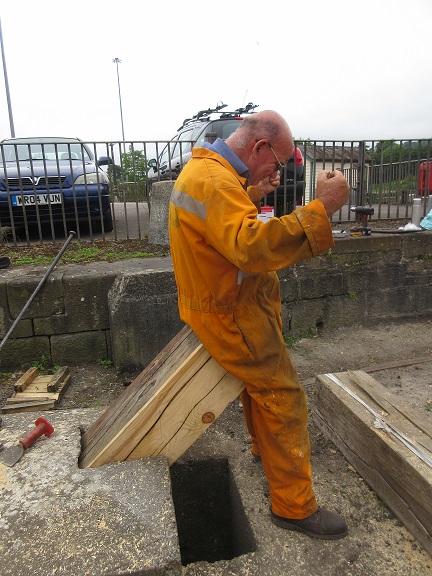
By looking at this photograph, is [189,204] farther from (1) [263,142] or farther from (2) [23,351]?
(2) [23,351]

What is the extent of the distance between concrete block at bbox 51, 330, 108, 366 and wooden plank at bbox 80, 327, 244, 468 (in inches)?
88.4

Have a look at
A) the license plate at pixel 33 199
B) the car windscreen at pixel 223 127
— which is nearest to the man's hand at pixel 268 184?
the license plate at pixel 33 199

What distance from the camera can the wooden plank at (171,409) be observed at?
6.78 ft

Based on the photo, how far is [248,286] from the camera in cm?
195

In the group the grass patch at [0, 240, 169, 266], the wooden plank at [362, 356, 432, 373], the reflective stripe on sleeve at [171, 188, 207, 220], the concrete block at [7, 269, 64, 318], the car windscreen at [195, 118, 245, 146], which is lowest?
the wooden plank at [362, 356, 432, 373]

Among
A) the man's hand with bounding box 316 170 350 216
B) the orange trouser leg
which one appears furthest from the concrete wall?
the man's hand with bounding box 316 170 350 216

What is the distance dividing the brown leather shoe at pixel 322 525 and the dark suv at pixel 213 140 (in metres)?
3.38

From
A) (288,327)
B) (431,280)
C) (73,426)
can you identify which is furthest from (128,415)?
(431,280)

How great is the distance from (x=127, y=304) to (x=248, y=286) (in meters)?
2.28

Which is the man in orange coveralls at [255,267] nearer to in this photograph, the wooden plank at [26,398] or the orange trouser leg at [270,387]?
the orange trouser leg at [270,387]

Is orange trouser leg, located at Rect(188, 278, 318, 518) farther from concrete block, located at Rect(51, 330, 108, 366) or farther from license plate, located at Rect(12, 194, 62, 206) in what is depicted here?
license plate, located at Rect(12, 194, 62, 206)

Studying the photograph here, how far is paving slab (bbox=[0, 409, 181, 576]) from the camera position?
63.0 inches

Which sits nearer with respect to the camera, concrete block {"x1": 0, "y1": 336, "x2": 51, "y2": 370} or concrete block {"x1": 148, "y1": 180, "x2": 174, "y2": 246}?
concrete block {"x1": 0, "y1": 336, "x2": 51, "y2": 370}

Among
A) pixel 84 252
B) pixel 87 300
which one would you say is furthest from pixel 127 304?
pixel 84 252
